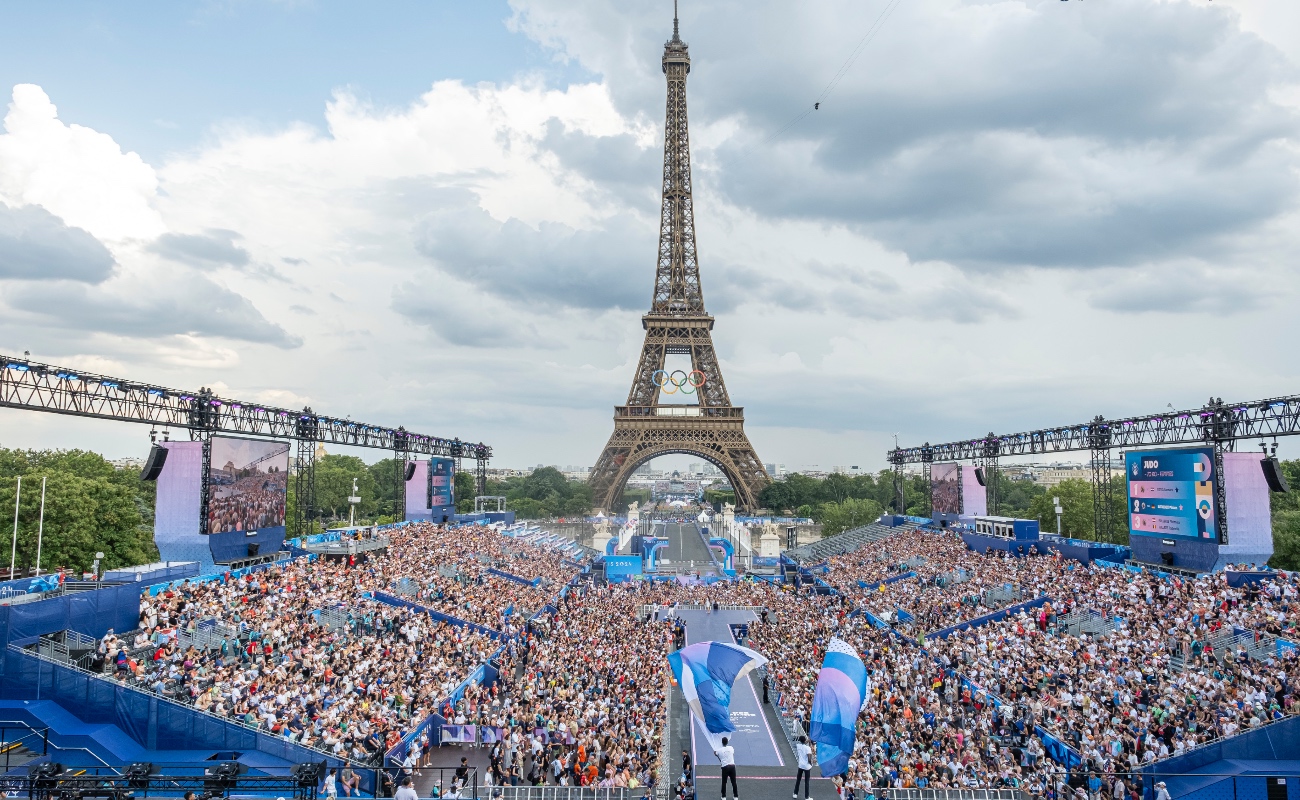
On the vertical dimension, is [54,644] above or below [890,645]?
above

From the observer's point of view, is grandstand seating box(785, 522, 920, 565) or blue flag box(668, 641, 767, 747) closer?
blue flag box(668, 641, 767, 747)

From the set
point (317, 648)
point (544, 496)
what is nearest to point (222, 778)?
point (317, 648)

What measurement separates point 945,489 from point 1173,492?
65.7ft

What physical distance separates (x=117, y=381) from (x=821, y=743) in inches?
927

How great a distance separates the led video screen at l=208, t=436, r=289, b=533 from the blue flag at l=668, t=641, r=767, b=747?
20.2 metres

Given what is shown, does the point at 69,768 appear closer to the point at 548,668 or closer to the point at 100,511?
the point at 548,668

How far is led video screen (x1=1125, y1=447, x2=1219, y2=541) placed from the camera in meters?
26.1

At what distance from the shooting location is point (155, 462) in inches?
974

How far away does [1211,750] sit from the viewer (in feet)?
49.3

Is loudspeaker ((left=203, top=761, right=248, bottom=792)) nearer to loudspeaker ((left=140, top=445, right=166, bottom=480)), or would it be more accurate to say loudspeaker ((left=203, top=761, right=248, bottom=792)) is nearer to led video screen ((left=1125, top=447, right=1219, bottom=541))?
loudspeaker ((left=140, top=445, right=166, bottom=480))

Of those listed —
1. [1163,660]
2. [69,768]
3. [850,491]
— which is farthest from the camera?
[850,491]

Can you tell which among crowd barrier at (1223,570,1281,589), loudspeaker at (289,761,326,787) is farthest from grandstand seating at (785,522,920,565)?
loudspeaker at (289,761,326,787)

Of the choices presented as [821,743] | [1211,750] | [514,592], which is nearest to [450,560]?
[514,592]

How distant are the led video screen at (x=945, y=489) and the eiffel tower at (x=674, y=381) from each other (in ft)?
68.1
